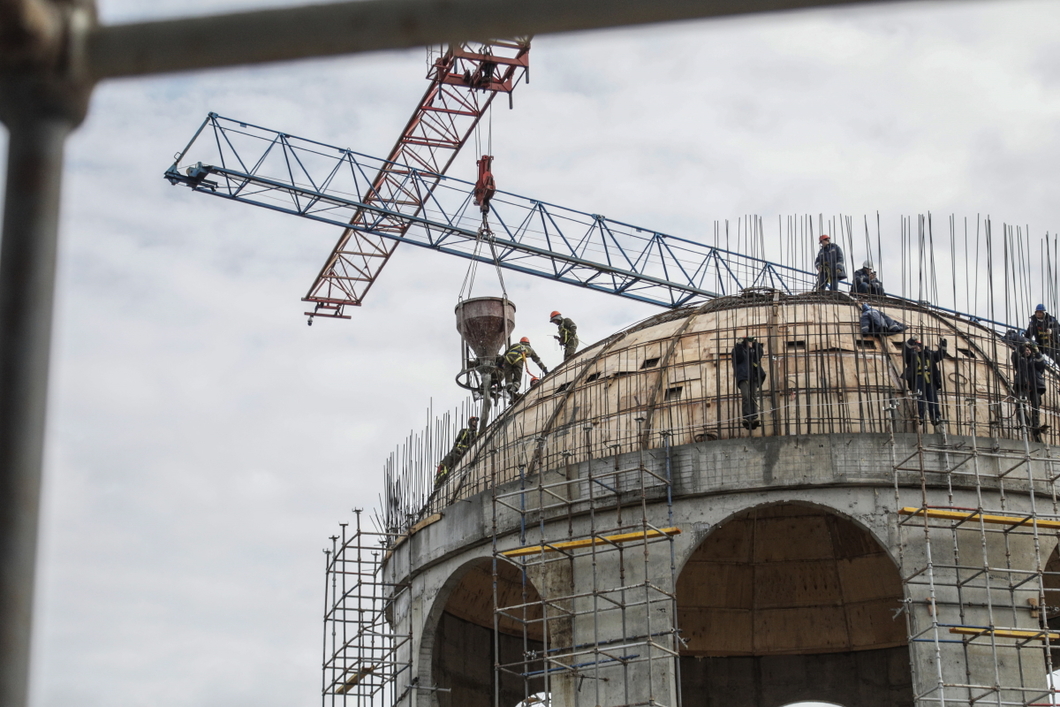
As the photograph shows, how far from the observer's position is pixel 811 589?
100 ft

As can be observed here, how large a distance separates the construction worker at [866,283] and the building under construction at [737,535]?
1018 millimetres

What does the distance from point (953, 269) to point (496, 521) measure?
9.91 m

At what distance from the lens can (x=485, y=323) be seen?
32.1 metres

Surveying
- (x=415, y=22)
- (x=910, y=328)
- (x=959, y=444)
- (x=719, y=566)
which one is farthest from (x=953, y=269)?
(x=415, y=22)

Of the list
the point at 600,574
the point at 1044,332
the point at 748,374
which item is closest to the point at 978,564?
the point at 748,374

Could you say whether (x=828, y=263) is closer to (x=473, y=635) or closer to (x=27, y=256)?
(x=473, y=635)

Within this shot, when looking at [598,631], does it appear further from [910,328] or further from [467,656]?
[910,328]

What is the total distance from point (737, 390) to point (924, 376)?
3.11m

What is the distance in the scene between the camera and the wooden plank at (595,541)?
23.5 metres

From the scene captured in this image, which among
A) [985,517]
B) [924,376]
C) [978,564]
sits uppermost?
[924,376]

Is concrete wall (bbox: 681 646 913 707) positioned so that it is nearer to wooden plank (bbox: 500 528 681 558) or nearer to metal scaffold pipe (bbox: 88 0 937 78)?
wooden plank (bbox: 500 528 681 558)

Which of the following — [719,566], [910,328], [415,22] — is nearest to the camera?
[415,22]

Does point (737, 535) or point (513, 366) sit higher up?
point (513, 366)

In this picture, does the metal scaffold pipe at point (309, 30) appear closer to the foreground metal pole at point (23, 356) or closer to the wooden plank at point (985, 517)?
the foreground metal pole at point (23, 356)
